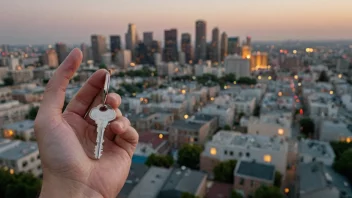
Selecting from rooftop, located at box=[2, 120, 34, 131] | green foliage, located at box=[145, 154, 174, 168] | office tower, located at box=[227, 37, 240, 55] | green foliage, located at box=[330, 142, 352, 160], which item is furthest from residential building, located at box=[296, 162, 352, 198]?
office tower, located at box=[227, 37, 240, 55]

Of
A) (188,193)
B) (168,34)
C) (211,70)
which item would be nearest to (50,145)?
(188,193)

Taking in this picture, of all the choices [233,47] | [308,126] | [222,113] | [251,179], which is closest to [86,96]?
[251,179]

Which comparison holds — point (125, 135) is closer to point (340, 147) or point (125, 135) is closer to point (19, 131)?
point (340, 147)

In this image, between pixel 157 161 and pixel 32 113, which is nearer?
pixel 157 161

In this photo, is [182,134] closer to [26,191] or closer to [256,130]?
[256,130]

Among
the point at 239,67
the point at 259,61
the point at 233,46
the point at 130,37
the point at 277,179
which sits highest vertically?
the point at 130,37

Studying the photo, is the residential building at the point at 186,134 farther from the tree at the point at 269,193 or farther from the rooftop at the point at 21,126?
the rooftop at the point at 21,126
